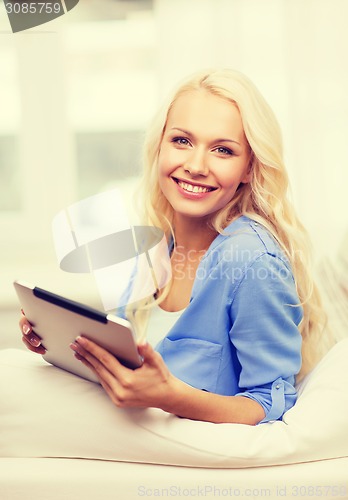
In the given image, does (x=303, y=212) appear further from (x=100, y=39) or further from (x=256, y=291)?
(x=256, y=291)

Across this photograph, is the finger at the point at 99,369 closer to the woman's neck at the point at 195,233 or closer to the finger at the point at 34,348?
the finger at the point at 34,348

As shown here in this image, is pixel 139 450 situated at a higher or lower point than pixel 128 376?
lower

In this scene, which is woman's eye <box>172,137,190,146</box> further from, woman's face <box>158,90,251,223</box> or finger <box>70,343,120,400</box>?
finger <box>70,343,120,400</box>

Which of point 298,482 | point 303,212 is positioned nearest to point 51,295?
point 298,482

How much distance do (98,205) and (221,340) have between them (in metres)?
1.34

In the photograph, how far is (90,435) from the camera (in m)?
1.08

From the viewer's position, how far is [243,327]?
3.84 feet

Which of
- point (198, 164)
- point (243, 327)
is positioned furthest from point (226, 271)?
point (198, 164)

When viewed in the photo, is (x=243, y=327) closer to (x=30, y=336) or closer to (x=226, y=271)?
(x=226, y=271)
